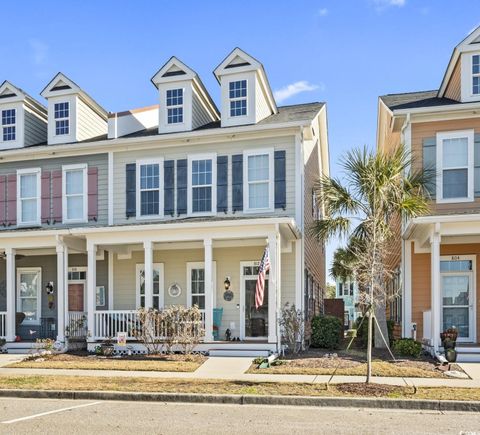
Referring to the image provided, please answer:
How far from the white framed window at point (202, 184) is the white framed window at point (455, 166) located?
6.47 metres

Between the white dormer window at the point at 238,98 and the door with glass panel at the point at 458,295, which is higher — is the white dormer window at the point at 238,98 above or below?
above

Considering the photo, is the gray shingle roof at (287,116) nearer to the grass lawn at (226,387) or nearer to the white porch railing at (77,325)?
the white porch railing at (77,325)

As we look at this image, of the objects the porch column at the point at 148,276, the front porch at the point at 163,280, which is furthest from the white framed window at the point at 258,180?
the porch column at the point at 148,276

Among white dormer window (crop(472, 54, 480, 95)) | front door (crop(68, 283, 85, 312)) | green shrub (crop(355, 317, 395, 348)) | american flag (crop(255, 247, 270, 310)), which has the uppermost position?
white dormer window (crop(472, 54, 480, 95))

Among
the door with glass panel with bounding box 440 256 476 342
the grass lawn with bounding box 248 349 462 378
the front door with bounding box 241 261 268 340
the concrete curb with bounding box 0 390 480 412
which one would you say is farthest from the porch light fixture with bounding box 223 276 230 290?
the concrete curb with bounding box 0 390 480 412

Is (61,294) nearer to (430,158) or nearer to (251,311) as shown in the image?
(251,311)

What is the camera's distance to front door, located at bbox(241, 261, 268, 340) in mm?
16500

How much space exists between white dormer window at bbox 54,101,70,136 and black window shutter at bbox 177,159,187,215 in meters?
4.26

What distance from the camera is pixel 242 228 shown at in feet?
47.4

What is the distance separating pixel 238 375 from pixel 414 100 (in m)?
10.6

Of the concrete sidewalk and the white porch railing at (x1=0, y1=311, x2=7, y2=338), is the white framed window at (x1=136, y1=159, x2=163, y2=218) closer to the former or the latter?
the white porch railing at (x1=0, y1=311, x2=7, y2=338)

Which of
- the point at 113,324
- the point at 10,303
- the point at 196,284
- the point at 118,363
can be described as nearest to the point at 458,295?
the point at 196,284

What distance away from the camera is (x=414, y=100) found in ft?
56.0

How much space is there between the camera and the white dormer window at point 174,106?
56.2ft
